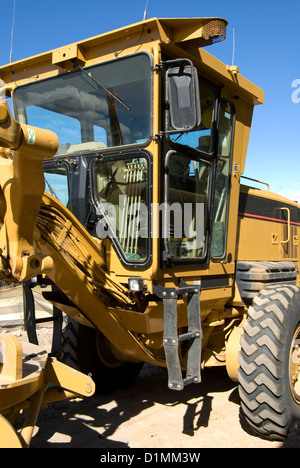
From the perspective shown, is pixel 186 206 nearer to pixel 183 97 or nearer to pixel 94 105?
pixel 183 97

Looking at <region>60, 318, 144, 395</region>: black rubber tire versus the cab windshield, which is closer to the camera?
the cab windshield

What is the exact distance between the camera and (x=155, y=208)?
320cm

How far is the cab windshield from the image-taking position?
3260 millimetres

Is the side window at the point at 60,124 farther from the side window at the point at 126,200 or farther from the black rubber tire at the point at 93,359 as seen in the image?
the black rubber tire at the point at 93,359

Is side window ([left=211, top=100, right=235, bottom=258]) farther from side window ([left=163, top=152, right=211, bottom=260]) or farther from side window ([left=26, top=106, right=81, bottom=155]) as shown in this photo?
side window ([left=26, top=106, right=81, bottom=155])

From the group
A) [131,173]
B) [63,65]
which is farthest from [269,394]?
[63,65]

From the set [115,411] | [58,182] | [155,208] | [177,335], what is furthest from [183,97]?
[115,411]

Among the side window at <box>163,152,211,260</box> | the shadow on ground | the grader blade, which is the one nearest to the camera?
the grader blade

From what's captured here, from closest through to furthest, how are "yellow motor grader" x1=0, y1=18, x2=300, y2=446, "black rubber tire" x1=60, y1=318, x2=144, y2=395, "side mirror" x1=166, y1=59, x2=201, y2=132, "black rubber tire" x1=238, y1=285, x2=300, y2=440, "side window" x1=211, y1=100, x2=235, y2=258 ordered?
"side mirror" x1=166, y1=59, x2=201, y2=132, "yellow motor grader" x1=0, y1=18, x2=300, y2=446, "black rubber tire" x1=238, y1=285, x2=300, y2=440, "side window" x1=211, y1=100, x2=235, y2=258, "black rubber tire" x1=60, y1=318, x2=144, y2=395

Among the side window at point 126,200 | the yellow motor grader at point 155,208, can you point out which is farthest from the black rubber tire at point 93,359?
the side window at point 126,200

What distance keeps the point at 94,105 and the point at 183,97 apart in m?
0.88

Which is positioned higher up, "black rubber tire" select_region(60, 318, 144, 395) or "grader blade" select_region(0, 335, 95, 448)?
"grader blade" select_region(0, 335, 95, 448)

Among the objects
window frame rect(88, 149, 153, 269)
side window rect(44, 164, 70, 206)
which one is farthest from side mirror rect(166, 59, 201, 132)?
side window rect(44, 164, 70, 206)

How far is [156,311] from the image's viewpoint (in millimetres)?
3375
